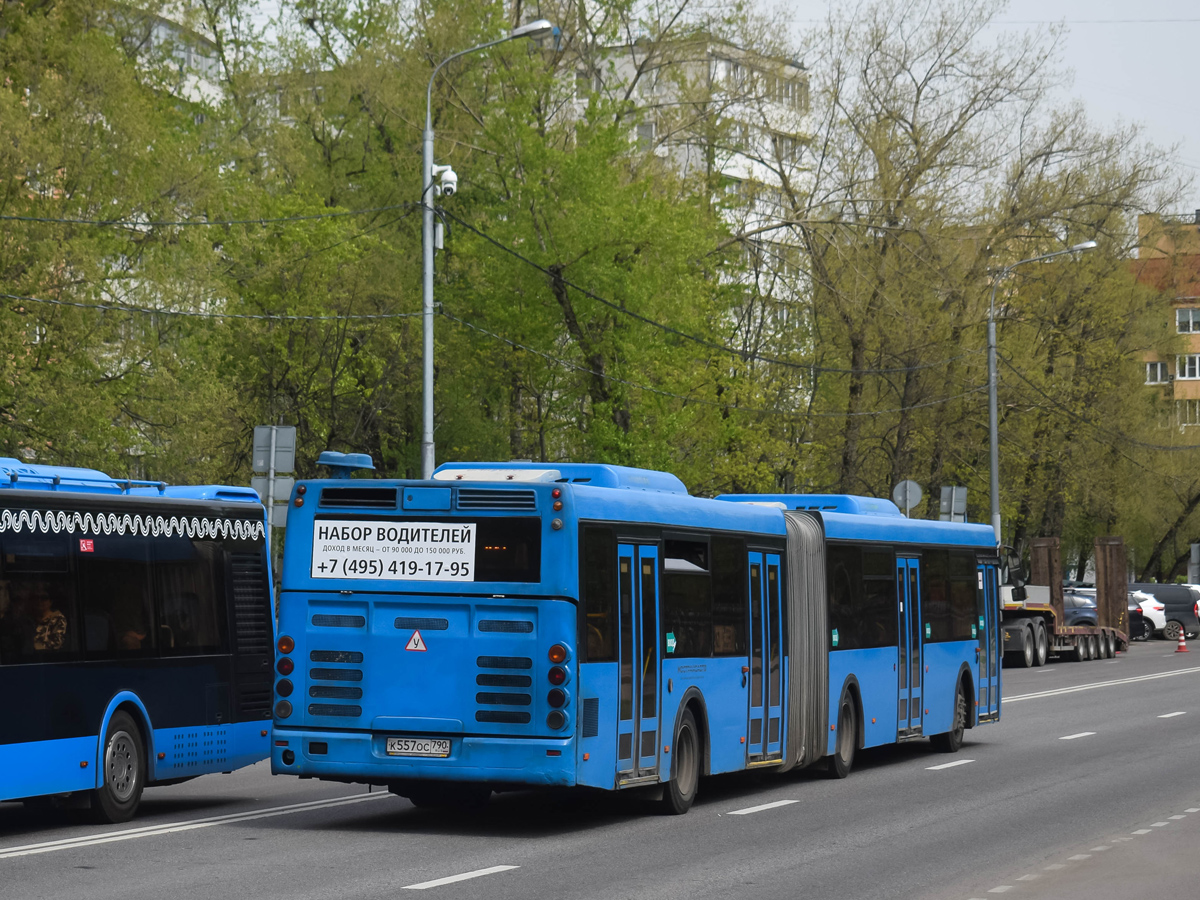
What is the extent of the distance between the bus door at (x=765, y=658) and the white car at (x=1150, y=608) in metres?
48.4

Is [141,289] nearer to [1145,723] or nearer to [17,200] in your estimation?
[17,200]

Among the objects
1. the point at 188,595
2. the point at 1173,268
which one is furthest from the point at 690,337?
the point at 1173,268

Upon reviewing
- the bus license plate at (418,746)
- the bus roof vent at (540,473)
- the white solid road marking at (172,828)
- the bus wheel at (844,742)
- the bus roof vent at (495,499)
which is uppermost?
the bus roof vent at (540,473)

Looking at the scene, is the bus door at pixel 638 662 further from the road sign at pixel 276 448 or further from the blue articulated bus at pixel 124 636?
the road sign at pixel 276 448

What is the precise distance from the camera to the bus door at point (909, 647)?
19.2 metres

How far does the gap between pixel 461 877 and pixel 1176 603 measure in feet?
184

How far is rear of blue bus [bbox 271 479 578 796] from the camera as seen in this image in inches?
488

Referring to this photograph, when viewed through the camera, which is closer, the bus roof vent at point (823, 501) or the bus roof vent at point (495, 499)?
the bus roof vent at point (495, 499)

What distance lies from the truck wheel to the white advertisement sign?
33489mm

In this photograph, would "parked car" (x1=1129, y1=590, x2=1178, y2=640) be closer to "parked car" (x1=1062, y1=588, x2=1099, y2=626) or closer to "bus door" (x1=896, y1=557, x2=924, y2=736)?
"parked car" (x1=1062, y1=588, x2=1099, y2=626)

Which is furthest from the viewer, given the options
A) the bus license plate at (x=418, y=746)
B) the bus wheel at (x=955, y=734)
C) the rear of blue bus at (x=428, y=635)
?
the bus wheel at (x=955, y=734)

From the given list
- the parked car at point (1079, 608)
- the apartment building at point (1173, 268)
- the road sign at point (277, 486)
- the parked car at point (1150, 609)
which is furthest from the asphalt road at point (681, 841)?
the parked car at point (1150, 609)

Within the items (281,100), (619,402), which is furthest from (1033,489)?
(281,100)

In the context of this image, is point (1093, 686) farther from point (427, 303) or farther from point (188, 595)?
point (188, 595)
